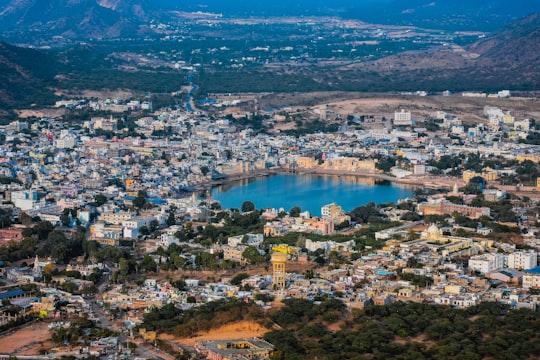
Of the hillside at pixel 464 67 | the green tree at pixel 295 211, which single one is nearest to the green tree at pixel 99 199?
the green tree at pixel 295 211

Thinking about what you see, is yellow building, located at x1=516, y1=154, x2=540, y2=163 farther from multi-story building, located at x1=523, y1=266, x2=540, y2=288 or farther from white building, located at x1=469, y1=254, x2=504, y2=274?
multi-story building, located at x1=523, y1=266, x2=540, y2=288

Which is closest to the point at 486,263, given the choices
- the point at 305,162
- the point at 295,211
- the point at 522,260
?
the point at 522,260

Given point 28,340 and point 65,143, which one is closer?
point 28,340

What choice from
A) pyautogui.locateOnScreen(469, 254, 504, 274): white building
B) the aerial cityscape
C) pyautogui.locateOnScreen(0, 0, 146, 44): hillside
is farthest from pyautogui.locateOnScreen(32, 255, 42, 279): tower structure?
pyautogui.locateOnScreen(0, 0, 146, 44): hillside

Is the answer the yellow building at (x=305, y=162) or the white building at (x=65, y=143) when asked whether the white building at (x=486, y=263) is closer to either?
the yellow building at (x=305, y=162)

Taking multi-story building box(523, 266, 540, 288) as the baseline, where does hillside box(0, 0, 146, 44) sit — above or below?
above

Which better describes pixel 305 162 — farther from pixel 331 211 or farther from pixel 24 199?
pixel 24 199

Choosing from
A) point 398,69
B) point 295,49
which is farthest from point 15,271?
point 295,49
